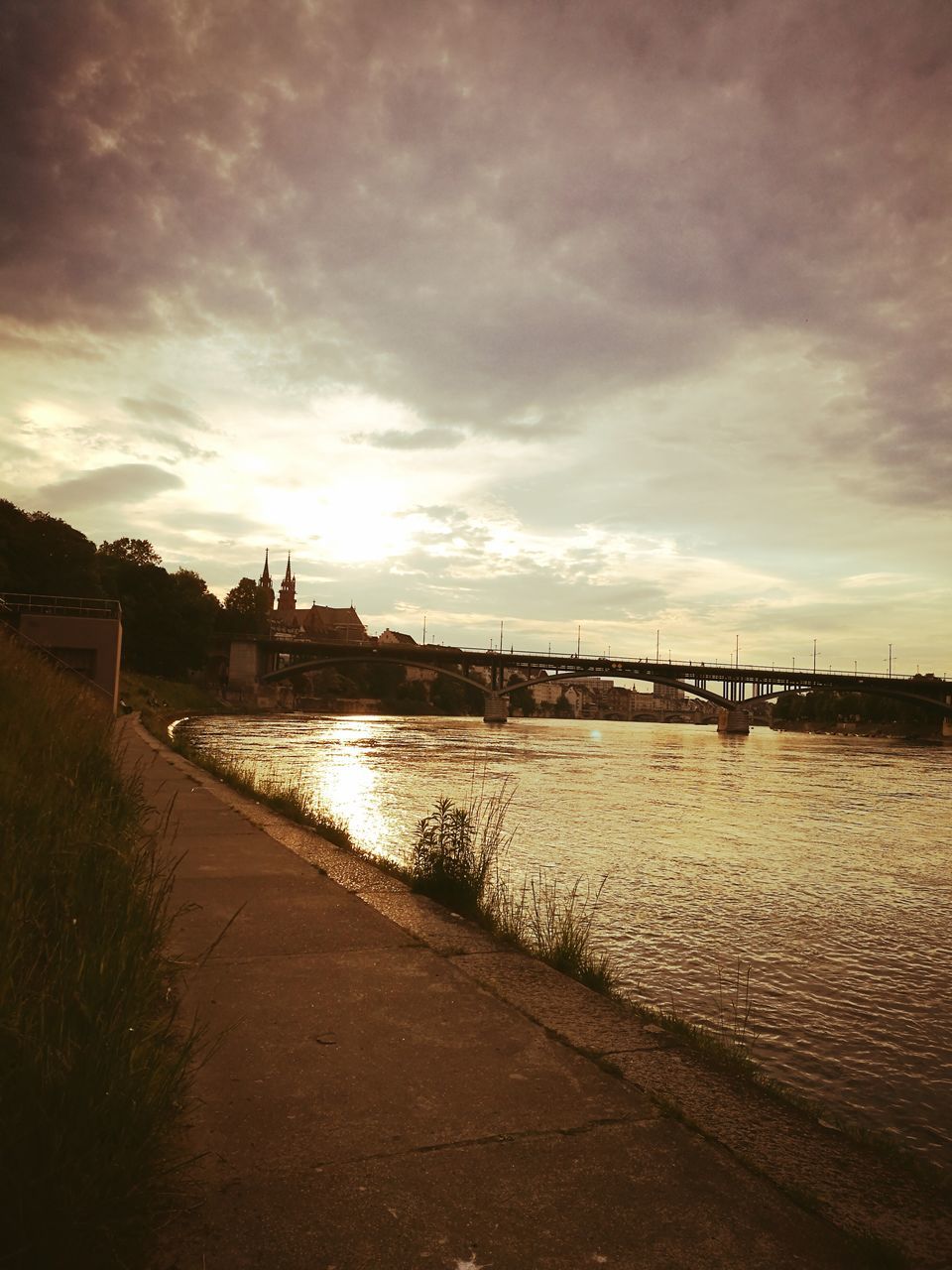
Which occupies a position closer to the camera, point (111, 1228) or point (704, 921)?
point (111, 1228)

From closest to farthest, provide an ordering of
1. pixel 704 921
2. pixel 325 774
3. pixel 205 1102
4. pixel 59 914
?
pixel 205 1102
pixel 59 914
pixel 704 921
pixel 325 774

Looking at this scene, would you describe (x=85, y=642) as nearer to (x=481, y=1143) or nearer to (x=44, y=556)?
(x=44, y=556)

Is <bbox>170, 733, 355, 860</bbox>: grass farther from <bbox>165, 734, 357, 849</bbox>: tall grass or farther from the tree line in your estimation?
the tree line

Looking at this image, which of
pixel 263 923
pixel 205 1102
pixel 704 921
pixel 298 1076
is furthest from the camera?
pixel 704 921

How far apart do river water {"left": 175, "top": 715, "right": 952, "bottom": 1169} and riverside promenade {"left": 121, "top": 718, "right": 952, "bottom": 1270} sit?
7.44 feet

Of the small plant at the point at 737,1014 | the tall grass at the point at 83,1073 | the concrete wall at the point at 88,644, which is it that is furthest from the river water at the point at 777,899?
the concrete wall at the point at 88,644

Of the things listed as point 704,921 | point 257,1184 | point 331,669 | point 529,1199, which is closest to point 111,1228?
point 257,1184

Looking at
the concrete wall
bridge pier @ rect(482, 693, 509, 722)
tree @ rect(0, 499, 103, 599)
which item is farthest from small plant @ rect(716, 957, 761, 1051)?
bridge pier @ rect(482, 693, 509, 722)

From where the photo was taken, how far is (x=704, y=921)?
32.7 ft

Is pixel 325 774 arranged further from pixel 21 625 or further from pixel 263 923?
pixel 263 923

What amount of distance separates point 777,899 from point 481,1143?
383 inches

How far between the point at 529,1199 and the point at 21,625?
1586 inches

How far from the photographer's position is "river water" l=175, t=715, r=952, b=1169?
6.21 metres

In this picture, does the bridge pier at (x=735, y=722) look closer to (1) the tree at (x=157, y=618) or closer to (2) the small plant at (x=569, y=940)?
(1) the tree at (x=157, y=618)
